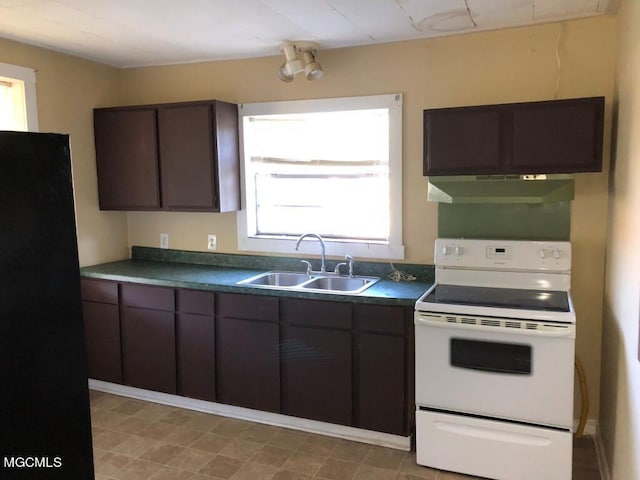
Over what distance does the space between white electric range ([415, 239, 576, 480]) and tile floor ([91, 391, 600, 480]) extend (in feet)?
0.72

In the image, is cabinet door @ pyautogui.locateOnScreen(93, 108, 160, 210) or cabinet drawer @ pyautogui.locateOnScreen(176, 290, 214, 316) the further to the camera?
cabinet door @ pyautogui.locateOnScreen(93, 108, 160, 210)

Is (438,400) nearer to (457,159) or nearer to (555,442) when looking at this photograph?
(555,442)

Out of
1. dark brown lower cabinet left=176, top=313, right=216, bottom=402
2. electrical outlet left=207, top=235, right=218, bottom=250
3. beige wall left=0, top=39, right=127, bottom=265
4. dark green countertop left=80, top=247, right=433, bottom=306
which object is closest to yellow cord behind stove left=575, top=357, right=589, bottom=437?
dark green countertop left=80, top=247, right=433, bottom=306

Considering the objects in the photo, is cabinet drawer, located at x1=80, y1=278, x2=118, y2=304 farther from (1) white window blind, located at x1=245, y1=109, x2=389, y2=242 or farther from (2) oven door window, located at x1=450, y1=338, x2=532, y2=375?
(2) oven door window, located at x1=450, y1=338, x2=532, y2=375

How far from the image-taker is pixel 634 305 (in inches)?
81.2

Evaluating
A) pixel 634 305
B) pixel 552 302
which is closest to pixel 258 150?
pixel 552 302

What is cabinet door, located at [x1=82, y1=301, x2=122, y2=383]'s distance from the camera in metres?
3.65

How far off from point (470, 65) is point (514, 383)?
180cm

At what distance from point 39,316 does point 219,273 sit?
2.52m

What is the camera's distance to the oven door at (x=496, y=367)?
2.50 metres

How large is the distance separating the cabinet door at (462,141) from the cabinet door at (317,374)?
1.09m

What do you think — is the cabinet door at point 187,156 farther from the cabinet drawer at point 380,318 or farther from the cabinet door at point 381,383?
the cabinet door at point 381,383

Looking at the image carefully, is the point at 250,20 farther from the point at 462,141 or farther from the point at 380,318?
the point at 380,318

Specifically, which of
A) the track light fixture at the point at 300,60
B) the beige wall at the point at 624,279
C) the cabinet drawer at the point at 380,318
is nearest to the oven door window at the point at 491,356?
the cabinet drawer at the point at 380,318
